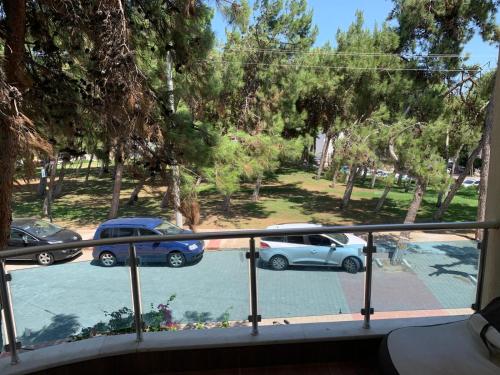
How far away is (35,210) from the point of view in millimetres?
21031

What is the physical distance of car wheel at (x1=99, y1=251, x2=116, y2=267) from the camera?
223cm

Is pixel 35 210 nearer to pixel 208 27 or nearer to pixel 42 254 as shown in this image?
pixel 208 27

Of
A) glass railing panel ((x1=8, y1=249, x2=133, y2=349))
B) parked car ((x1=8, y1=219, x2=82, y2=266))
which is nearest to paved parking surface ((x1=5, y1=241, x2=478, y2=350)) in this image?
glass railing panel ((x1=8, y1=249, x2=133, y2=349))

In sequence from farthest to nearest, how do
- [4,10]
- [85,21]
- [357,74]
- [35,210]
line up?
[35,210], [357,74], [85,21], [4,10]

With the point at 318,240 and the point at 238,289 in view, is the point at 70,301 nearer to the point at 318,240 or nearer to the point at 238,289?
the point at 238,289

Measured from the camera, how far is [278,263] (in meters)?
2.37

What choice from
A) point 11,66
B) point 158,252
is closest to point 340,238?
point 158,252

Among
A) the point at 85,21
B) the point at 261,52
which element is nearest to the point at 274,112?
the point at 261,52

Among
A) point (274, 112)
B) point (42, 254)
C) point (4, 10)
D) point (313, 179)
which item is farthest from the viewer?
point (313, 179)

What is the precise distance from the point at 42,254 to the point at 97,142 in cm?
211

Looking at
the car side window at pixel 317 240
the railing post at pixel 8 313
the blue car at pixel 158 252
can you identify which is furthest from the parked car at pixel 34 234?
the car side window at pixel 317 240

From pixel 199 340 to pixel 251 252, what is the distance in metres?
0.56

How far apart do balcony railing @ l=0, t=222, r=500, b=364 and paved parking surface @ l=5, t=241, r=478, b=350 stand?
36mm

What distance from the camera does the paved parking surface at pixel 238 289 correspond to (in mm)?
2244
